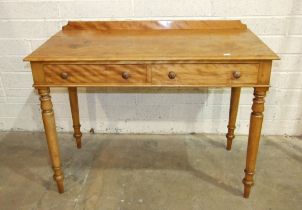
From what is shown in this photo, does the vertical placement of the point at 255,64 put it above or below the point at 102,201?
above

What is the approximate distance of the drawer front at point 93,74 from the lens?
1.42 m

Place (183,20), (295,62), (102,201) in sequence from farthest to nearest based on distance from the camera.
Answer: (295,62), (183,20), (102,201)

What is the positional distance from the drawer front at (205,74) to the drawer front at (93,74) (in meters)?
0.08

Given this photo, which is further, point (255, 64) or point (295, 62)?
point (295, 62)

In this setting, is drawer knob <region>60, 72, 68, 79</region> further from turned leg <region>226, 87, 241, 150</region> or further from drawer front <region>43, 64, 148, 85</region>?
turned leg <region>226, 87, 241, 150</region>

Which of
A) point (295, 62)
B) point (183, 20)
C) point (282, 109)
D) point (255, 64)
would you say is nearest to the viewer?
point (255, 64)

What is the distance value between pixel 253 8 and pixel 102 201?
4.89ft

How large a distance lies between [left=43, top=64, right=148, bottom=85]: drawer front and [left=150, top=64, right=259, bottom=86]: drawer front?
81mm

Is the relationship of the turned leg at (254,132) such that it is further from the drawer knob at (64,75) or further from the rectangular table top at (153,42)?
the drawer knob at (64,75)

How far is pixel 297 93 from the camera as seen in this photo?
2.15 meters

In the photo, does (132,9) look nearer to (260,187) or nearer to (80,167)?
(80,167)

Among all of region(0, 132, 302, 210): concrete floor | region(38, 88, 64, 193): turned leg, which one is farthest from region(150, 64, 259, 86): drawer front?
region(0, 132, 302, 210): concrete floor

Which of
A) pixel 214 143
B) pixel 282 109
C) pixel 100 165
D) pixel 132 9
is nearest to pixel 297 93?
pixel 282 109

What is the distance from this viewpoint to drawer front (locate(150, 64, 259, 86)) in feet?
4.55
